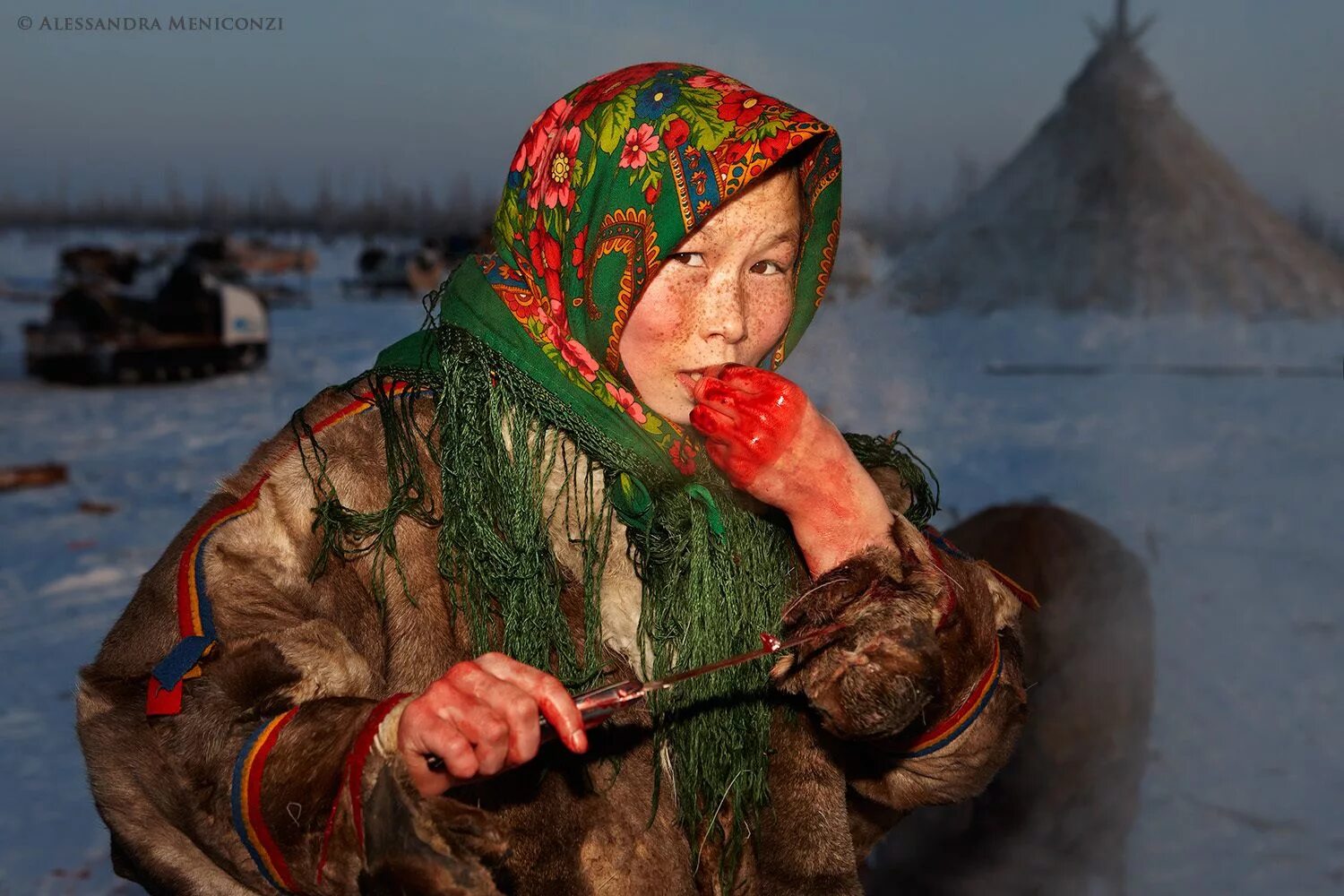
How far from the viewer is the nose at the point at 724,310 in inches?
59.5

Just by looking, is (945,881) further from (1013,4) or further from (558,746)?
(1013,4)

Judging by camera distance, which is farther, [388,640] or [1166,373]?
[1166,373]

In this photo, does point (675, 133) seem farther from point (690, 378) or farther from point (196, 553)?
point (196, 553)

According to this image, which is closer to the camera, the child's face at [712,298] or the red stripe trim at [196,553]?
the red stripe trim at [196,553]

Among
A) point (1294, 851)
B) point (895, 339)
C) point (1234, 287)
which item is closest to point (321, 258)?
point (895, 339)

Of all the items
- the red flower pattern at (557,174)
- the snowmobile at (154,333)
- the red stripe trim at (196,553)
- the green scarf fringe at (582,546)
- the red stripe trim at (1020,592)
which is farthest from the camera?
the snowmobile at (154,333)

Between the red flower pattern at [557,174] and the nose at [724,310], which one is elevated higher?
the red flower pattern at [557,174]

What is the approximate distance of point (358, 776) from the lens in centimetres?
120

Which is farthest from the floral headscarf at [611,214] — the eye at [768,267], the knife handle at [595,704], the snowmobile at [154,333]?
the snowmobile at [154,333]

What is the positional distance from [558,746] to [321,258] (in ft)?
22.0

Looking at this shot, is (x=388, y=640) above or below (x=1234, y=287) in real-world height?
above

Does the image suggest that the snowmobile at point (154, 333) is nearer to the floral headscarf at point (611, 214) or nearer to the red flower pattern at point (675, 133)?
the floral headscarf at point (611, 214)

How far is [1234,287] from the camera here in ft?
24.3

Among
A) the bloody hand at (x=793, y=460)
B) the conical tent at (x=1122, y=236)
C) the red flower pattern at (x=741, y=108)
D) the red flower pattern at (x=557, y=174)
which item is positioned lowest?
the conical tent at (x=1122, y=236)
